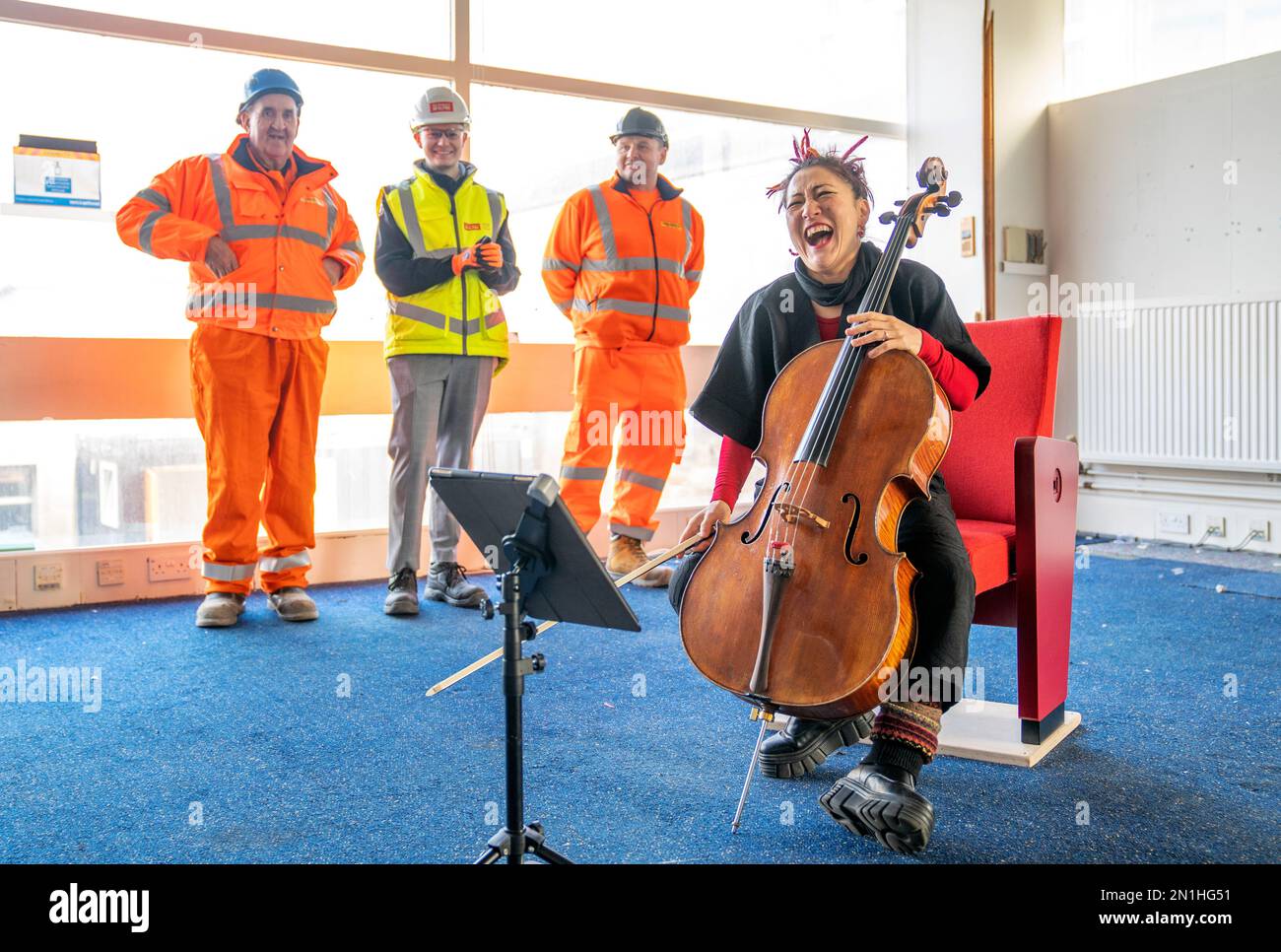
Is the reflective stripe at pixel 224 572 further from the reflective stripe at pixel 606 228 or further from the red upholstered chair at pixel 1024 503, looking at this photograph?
the red upholstered chair at pixel 1024 503

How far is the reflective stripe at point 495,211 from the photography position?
3.88 m

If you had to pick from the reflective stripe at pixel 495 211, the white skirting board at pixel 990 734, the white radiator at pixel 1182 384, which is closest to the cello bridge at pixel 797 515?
the white skirting board at pixel 990 734

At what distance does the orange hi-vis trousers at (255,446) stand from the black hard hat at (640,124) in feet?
4.30

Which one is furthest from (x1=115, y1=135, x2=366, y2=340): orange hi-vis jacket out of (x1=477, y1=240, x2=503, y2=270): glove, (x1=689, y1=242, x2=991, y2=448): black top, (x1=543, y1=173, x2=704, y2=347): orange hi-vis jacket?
(x1=689, y1=242, x2=991, y2=448): black top

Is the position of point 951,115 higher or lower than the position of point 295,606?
higher

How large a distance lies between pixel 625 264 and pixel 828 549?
2.51m

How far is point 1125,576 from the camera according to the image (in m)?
4.17

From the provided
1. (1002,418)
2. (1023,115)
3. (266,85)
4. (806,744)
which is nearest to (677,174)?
(1023,115)

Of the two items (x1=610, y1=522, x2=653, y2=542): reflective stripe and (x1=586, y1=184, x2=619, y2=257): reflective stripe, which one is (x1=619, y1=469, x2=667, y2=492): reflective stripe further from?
(x1=586, y1=184, x2=619, y2=257): reflective stripe

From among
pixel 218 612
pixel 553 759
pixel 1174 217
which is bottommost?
pixel 553 759

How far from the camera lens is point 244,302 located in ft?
11.2

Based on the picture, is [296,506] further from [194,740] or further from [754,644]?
[754,644]

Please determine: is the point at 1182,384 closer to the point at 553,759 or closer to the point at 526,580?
the point at 553,759
